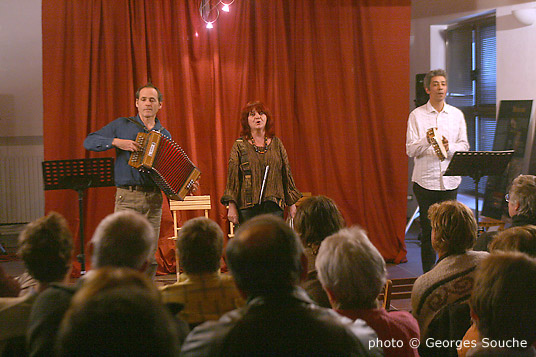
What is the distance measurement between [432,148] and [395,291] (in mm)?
2039

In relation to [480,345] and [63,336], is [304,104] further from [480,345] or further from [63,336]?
[63,336]

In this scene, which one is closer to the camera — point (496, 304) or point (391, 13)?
point (496, 304)

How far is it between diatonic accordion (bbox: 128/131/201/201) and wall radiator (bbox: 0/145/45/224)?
10.4 feet

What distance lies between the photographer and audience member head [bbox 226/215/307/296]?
1325 millimetres

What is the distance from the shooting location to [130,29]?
5.30 meters

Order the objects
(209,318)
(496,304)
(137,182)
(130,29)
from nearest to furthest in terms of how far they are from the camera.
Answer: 1. (496,304)
2. (209,318)
3. (137,182)
4. (130,29)

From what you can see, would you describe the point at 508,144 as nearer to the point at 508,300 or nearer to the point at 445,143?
the point at 445,143

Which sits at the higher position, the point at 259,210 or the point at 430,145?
the point at 430,145

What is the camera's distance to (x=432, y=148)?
15.1 feet

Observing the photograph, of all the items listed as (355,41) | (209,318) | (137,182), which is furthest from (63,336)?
(355,41)

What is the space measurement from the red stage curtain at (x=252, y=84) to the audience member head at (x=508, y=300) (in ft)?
13.9

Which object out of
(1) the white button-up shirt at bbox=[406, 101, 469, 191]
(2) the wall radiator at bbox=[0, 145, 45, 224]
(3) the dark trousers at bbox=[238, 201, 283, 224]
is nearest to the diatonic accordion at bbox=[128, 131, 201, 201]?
(3) the dark trousers at bbox=[238, 201, 283, 224]

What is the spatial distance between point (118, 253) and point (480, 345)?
1142mm

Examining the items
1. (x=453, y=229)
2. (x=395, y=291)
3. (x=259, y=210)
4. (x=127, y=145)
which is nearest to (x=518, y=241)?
(x=453, y=229)
